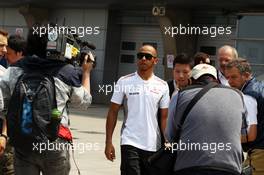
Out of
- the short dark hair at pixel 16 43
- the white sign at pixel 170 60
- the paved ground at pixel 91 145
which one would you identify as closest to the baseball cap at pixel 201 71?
the short dark hair at pixel 16 43

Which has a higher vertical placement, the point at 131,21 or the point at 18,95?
the point at 131,21

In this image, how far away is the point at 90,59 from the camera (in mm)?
4871

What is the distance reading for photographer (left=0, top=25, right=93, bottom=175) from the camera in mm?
4445

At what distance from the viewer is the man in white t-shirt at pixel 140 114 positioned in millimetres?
5656

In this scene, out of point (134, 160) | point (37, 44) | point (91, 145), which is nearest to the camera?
point (37, 44)

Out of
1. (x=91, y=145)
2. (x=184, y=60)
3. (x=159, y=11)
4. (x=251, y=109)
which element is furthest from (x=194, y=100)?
(x=159, y=11)

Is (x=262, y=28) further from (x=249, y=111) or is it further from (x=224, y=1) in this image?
(x=249, y=111)

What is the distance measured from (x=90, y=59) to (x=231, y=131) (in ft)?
4.32

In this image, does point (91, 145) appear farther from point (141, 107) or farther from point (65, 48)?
point (65, 48)

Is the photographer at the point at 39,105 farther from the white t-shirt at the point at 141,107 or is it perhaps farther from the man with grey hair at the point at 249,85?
the man with grey hair at the point at 249,85

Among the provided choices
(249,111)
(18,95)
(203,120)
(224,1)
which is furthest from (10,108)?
(224,1)

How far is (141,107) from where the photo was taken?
18.8ft

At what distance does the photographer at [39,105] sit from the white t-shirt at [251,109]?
125cm

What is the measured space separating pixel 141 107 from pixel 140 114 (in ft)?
0.22
